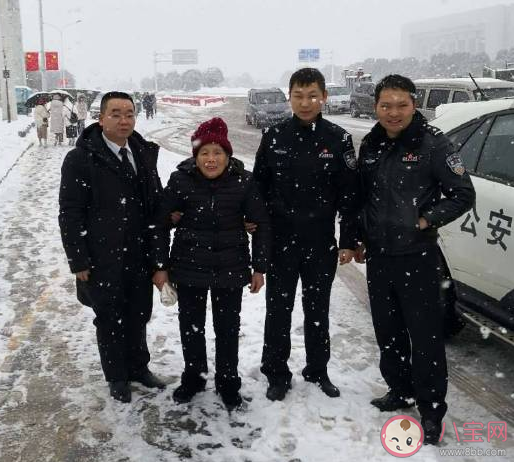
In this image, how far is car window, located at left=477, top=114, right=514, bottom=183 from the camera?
359cm

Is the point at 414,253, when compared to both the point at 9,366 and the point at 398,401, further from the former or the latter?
the point at 9,366

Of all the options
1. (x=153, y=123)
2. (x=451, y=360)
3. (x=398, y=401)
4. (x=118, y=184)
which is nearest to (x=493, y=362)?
(x=451, y=360)

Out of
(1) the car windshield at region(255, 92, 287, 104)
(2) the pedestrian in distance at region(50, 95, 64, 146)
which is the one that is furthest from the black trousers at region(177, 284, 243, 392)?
(1) the car windshield at region(255, 92, 287, 104)

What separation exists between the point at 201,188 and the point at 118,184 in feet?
1.64

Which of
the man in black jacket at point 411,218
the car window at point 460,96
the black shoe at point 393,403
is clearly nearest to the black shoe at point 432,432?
the man in black jacket at point 411,218

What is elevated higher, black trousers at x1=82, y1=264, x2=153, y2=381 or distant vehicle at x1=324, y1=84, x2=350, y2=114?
distant vehicle at x1=324, y1=84, x2=350, y2=114

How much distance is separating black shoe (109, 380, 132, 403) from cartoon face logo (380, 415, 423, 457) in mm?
1544

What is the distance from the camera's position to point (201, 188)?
3268 millimetres

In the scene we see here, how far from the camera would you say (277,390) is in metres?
3.60

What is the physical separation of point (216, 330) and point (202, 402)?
473 millimetres

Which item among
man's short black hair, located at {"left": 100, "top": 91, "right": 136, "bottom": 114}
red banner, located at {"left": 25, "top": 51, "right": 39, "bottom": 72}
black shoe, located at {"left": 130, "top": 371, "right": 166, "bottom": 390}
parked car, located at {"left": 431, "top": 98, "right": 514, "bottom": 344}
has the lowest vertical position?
black shoe, located at {"left": 130, "top": 371, "right": 166, "bottom": 390}

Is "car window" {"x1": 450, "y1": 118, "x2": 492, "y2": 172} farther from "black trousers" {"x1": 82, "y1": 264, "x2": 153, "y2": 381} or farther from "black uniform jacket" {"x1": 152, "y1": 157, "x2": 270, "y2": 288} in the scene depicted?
"black trousers" {"x1": 82, "y1": 264, "x2": 153, "y2": 381}

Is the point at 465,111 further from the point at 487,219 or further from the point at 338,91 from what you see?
the point at 338,91

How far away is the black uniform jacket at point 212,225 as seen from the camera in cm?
327
